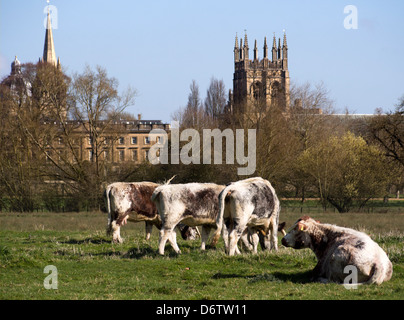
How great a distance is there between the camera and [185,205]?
18.6m

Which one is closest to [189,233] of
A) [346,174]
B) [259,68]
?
[346,174]

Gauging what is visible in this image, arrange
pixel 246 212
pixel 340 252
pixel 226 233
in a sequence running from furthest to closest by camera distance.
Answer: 1. pixel 226 233
2. pixel 246 212
3. pixel 340 252

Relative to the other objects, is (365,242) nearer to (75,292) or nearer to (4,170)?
(75,292)

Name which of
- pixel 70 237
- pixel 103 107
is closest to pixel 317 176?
pixel 103 107

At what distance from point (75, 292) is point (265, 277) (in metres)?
3.93

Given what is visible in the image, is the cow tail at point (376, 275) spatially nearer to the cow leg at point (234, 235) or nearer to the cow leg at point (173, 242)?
the cow leg at point (234, 235)

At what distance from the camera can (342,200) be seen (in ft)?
185

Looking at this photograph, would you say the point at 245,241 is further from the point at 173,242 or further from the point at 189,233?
the point at 189,233

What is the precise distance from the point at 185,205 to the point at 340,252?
6171 mm

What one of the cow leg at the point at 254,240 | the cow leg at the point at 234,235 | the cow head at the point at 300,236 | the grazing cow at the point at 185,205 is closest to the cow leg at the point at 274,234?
the cow leg at the point at 254,240

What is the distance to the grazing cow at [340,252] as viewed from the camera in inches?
516

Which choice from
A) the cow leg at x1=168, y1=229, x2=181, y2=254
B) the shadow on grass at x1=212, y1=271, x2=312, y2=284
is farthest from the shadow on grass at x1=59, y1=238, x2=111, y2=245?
the shadow on grass at x1=212, y1=271, x2=312, y2=284

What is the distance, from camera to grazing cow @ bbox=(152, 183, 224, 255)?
60.4 ft
